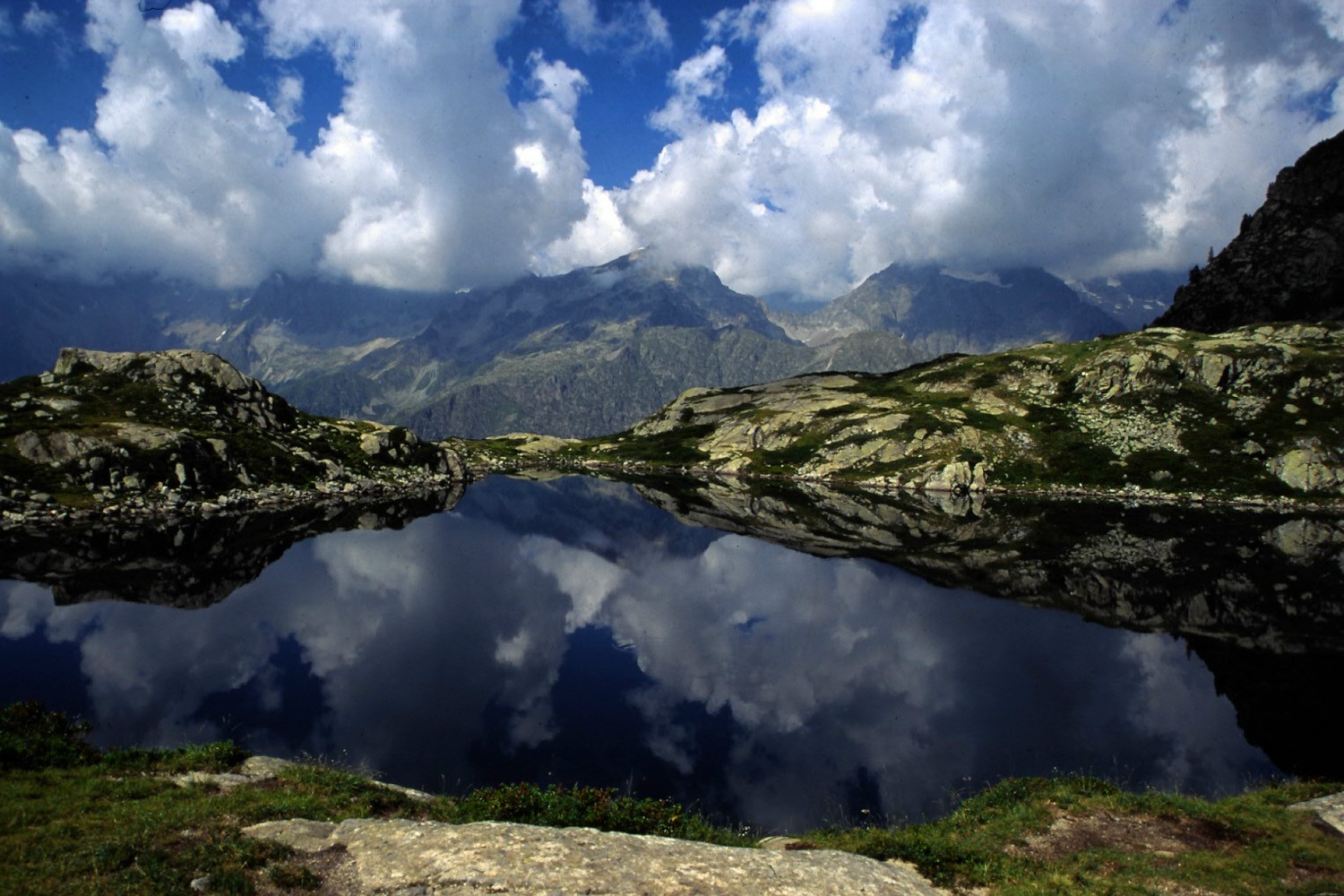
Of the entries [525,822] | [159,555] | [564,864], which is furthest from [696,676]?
[159,555]

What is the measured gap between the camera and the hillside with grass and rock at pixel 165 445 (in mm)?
83812

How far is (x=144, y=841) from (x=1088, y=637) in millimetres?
59861

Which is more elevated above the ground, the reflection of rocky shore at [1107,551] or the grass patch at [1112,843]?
the reflection of rocky shore at [1107,551]

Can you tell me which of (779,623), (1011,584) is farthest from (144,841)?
(1011,584)

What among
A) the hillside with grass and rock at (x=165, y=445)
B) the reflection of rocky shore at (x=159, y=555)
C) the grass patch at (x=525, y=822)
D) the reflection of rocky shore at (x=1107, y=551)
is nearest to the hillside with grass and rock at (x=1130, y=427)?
the reflection of rocky shore at (x=1107, y=551)

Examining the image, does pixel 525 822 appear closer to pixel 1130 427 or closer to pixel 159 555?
pixel 159 555

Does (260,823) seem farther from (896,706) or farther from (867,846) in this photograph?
(896,706)

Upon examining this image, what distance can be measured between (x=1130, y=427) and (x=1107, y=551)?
99.7 metres

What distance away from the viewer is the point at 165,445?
3681 inches

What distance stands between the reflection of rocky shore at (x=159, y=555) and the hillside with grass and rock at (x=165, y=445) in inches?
314

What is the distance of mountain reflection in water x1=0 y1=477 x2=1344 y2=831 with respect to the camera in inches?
1224

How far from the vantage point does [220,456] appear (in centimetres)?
10056

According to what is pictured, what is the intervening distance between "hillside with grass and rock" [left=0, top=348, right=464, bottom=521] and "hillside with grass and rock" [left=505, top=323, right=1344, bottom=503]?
373ft

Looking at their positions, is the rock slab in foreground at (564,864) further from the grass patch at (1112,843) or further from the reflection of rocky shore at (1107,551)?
the reflection of rocky shore at (1107,551)
